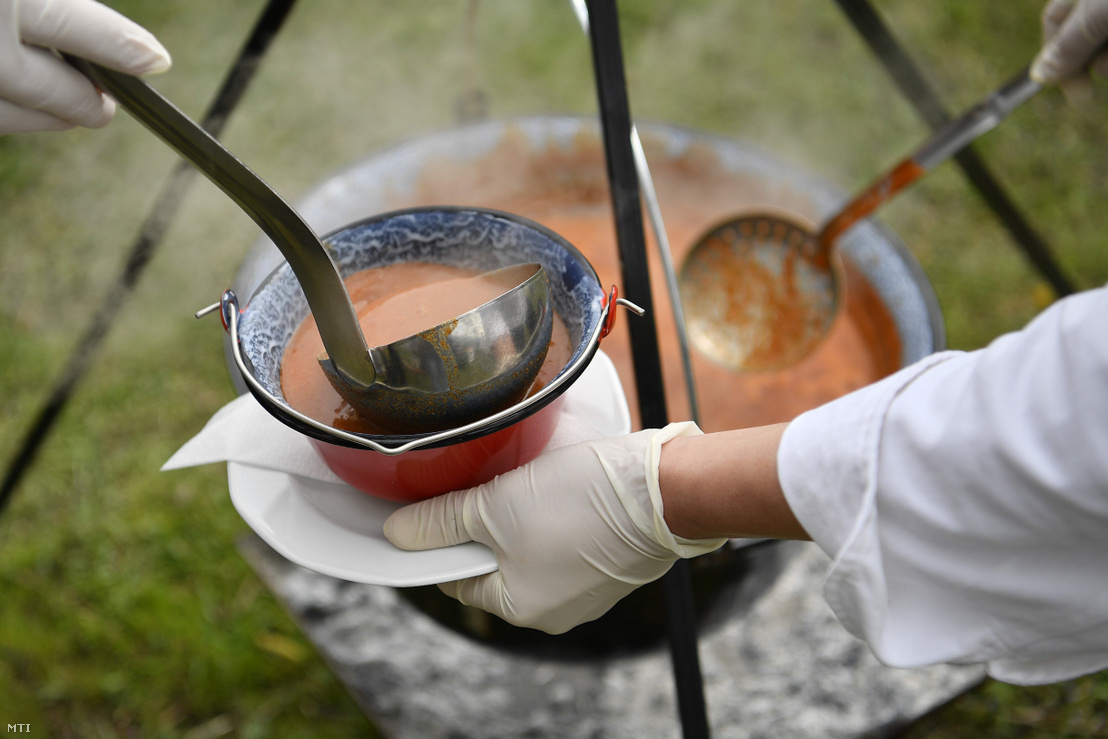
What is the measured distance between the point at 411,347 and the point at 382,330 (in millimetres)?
120

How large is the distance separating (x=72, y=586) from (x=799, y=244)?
1.97 metres

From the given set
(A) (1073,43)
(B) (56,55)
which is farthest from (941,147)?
(B) (56,55)

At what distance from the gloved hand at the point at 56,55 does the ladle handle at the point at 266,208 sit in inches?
6.5

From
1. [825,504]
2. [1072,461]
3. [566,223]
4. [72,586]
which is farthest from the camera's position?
[72,586]

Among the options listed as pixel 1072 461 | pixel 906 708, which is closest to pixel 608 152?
pixel 1072 461

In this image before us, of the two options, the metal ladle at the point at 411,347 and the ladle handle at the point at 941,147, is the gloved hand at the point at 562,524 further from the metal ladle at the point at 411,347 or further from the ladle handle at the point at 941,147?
the ladle handle at the point at 941,147

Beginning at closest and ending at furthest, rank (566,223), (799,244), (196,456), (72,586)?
(196,456) < (799,244) < (566,223) < (72,586)

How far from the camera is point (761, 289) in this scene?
1.58 meters

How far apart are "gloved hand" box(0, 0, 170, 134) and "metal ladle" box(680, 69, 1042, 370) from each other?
1010 mm

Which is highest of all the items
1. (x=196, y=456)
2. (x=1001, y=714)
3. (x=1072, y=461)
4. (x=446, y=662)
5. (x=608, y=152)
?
(x=608, y=152)

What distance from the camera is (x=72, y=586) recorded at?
1.97 metres

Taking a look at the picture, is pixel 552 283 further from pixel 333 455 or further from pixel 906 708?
pixel 906 708

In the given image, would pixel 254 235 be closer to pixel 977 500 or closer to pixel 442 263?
pixel 442 263

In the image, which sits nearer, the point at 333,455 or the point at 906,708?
the point at 333,455
